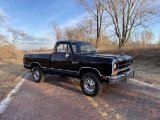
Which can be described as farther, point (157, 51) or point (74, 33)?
point (74, 33)

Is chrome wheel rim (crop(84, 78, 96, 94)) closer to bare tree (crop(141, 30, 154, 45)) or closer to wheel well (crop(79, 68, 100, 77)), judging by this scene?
wheel well (crop(79, 68, 100, 77))

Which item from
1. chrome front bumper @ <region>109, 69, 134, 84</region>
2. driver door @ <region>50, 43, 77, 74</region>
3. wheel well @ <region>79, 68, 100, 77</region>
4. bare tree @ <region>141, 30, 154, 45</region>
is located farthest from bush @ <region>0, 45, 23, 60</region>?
chrome front bumper @ <region>109, 69, 134, 84</region>

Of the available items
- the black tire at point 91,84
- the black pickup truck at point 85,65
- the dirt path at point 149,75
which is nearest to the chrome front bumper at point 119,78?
the black pickup truck at point 85,65

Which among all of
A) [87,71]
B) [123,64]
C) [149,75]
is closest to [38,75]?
[87,71]

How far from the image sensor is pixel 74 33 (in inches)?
1721

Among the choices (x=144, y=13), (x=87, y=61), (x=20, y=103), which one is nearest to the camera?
(x=20, y=103)

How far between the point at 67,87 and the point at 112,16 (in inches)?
819

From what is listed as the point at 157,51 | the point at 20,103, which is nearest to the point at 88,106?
the point at 20,103

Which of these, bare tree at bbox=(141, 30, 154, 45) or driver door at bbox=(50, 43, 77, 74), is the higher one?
bare tree at bbox=(141, 30, 154, 45)

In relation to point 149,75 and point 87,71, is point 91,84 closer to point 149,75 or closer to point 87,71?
point 87,71

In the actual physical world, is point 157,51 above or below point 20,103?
above

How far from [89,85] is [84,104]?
914mm

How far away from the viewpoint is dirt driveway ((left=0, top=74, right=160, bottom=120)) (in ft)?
14.0

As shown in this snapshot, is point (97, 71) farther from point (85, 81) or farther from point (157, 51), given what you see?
point (157, 51)
